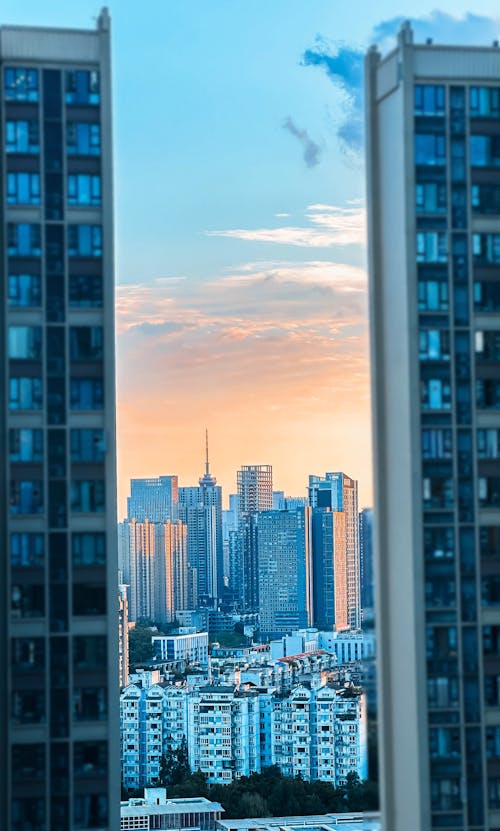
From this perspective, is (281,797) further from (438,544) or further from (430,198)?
(430,198)

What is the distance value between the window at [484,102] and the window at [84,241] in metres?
1.10

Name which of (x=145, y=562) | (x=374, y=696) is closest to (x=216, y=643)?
(x=145, y=562)

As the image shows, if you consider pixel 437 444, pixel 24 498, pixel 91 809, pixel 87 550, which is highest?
pixel 437 444

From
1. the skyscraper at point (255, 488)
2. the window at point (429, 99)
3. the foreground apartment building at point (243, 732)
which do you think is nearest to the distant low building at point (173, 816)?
the foreground apartment building at point (243, 732)

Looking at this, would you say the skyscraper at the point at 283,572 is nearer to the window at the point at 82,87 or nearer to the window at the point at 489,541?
the window at the point at 489,541

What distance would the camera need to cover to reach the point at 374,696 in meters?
3.56

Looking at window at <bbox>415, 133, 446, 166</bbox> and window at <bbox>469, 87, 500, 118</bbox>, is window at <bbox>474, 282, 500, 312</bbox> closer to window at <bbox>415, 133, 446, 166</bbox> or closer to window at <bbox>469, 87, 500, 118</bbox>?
window at <bbox>415, 133, 446, 166</bbox>

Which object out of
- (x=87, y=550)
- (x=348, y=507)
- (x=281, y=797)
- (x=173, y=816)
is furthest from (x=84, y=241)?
(x=348, y=507)

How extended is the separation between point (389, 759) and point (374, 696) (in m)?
0.18

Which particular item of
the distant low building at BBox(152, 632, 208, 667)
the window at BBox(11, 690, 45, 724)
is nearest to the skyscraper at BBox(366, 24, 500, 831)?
the window at BBox(11, 690, 45, 724)

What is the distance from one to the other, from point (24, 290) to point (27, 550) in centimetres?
71

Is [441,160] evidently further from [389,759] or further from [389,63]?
[389,759]

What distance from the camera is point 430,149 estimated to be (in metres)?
3.43

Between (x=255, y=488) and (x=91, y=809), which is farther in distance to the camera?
(x=255, y=488)
